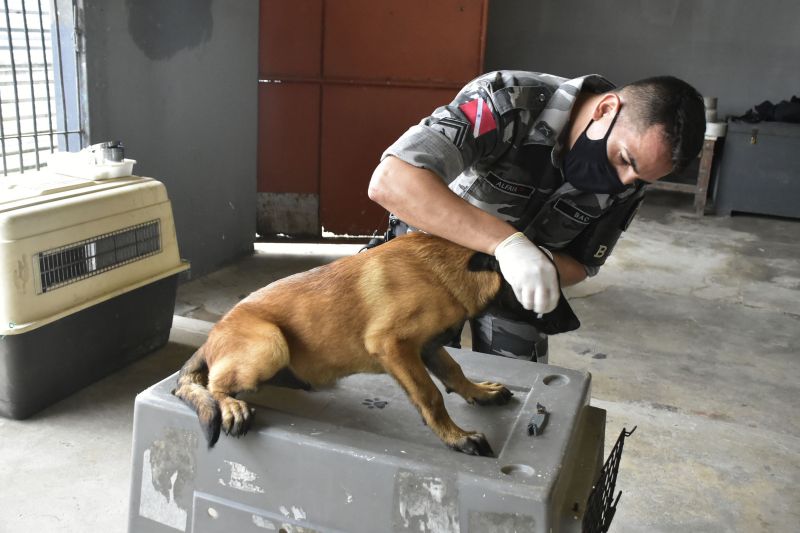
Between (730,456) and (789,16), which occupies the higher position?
(789,16)

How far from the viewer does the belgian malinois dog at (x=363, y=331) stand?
1.42 metres

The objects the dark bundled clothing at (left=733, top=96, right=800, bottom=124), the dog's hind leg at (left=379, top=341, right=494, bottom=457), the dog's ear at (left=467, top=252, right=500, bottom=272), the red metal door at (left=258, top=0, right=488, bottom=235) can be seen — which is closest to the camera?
the dog's hind leg at (left=379, top=341, right=494, bottom=457)

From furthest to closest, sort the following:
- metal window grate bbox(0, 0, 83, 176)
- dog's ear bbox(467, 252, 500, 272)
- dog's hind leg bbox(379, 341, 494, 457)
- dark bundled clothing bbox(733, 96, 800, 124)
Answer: dark bundled clothing bbox(733, 96, 800, 124)
metal window grate bbox(0, 0, 83, 176)
dog's ear bbox(467, 252, 500, 272)
dog's hind leg bbox(379, 341, 494, 457)

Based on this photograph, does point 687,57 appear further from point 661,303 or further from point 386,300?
point 386,300

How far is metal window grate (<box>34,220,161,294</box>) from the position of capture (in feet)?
8.89

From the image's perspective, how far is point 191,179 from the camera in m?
4.56

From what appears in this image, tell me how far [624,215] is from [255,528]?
151 cm

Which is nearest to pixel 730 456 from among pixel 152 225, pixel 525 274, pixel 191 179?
pixel 525 274

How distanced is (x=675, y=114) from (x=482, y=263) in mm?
634

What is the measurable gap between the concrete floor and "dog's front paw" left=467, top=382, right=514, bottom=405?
1186 mm

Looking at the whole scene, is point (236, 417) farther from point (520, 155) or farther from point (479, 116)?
point (520, 155)

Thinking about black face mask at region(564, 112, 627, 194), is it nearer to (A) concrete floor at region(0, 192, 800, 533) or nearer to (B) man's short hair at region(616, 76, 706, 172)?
(B) man's short hair at region(616, 76, 706, 172)

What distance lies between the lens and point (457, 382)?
1.61 m

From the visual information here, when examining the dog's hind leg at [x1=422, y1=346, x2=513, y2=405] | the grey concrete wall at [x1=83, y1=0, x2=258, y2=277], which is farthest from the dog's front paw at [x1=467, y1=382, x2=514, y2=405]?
the grey concrete wall at [x1=83, y1=0, x2=258, y2=277]
